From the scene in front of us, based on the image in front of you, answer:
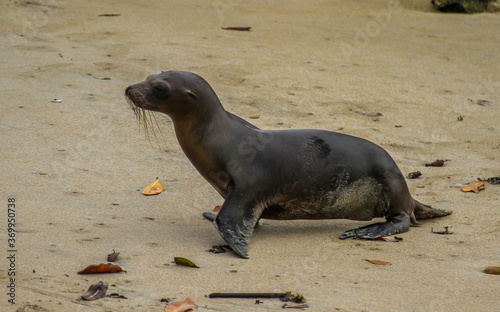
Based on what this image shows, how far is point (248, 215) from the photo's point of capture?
14.7ft

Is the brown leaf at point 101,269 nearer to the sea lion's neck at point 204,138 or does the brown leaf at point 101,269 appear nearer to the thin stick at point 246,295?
the thin stick at point 246,295

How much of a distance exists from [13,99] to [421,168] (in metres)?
4.09

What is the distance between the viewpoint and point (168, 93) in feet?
14.6

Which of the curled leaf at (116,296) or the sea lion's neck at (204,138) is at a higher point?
the sea lion's neck at (204,138)

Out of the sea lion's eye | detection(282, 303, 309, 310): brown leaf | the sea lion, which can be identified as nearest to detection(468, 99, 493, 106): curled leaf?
the sea lion

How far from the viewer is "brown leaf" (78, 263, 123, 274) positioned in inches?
141

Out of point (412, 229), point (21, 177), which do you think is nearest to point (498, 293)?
point (412, 229)

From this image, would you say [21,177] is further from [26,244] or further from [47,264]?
[47,264]

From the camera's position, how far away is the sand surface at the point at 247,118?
3.65 meters

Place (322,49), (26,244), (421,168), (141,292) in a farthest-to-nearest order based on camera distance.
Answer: (322,49) < (421,168) < (26,244) < (141,292)

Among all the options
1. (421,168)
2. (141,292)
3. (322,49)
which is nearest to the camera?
(141,292)

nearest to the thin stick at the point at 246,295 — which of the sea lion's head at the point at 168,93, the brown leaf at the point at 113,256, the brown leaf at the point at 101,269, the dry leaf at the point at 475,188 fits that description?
the brown leaf at the point at 101,269

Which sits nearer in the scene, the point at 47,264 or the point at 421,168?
the point at 47,264

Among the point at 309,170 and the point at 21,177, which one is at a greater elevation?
the point at 309,170
